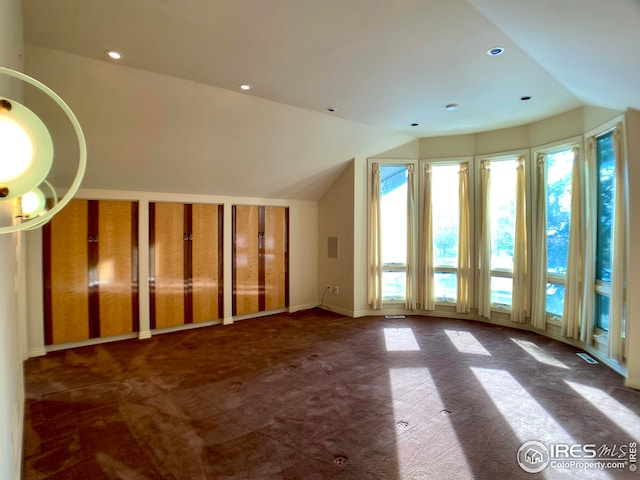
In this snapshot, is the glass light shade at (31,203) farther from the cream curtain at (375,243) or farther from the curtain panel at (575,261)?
the curtain panel at (575,261)

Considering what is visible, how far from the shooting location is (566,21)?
2221 millimetres

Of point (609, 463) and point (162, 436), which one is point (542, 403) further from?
point (162, 436)

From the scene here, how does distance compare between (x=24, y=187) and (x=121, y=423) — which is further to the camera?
(x=121, y=423)

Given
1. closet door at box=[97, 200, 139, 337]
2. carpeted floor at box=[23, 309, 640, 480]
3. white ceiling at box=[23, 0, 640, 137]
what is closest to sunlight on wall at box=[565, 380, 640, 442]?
carpeted floor at box=[23, 309, 640, 480]

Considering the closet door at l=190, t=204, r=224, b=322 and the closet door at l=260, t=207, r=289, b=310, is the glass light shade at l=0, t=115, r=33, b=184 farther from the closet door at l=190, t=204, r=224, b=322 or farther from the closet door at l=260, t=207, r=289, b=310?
the closet door at l=260, t=207, r=289, b=310

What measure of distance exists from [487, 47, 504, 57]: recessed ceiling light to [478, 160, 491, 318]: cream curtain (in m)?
2.69

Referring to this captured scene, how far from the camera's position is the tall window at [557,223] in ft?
14.7

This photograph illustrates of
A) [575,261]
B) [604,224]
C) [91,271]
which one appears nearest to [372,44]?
[604,224]

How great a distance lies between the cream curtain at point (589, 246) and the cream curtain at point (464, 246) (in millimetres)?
1624

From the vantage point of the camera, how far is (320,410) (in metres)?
2.78

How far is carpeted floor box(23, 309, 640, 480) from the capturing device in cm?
215

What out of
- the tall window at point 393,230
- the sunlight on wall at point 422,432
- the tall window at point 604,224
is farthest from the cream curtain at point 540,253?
the sunlight on wall at point 422,432

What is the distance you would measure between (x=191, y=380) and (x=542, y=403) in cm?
327

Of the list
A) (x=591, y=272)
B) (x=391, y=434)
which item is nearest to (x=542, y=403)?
(x=391, y=434)
